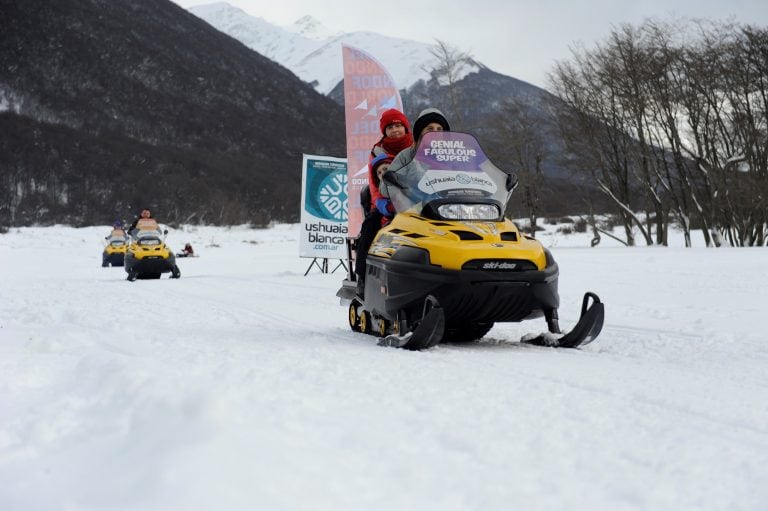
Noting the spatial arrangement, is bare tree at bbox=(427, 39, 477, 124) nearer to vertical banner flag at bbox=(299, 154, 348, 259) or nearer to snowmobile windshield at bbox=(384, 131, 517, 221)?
vertical banner flag at bbox=(299, 154, 348, 259)

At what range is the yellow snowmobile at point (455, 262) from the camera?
5086 mm

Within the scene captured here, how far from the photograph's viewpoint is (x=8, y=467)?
2.51 m

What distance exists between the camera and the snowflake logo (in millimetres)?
17062

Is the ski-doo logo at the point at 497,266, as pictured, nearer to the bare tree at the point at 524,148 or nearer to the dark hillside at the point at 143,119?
the bare tree at the point at 524,148

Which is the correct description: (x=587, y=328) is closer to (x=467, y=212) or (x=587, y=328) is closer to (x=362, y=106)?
(x=467, y=212)

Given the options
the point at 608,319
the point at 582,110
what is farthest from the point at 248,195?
the point at 608,319

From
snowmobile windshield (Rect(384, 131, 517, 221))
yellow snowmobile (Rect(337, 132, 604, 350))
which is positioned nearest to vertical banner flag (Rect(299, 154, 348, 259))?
yellow snowmobile (Rect(337, 132, 604, 350))

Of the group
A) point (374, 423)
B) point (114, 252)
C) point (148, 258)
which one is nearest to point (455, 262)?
point (374, 423)

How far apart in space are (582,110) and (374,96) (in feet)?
41.5

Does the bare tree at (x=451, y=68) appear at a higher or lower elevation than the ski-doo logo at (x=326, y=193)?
higher

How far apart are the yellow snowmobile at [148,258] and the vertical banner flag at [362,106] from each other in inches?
201

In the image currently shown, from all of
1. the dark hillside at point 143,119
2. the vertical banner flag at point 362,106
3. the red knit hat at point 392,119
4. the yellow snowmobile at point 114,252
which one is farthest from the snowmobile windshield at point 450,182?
the dark hillside at point 143,119

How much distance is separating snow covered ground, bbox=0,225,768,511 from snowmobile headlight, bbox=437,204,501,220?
99cm

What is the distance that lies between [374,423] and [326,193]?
14.5m
